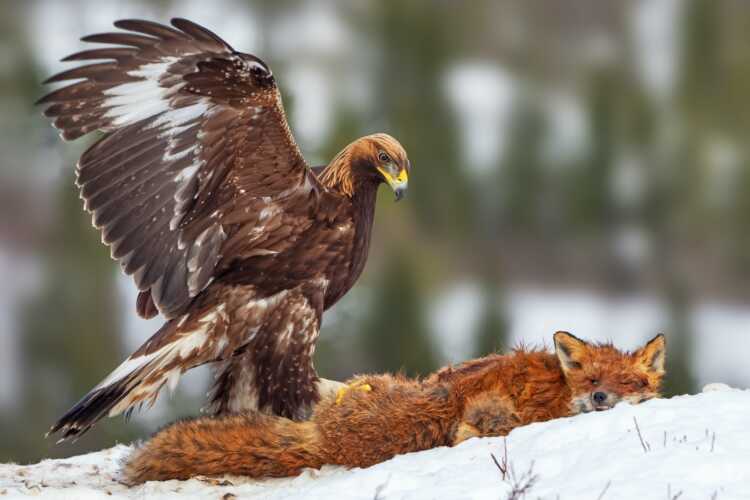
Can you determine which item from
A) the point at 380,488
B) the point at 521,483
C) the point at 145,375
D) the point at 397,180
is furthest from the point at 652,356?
the point at 145,375

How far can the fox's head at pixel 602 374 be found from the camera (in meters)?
6.27

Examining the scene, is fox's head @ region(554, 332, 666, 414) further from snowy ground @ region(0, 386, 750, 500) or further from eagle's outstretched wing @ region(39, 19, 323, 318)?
eagle's outstretched wing @ region(39, 19, 323, 318)

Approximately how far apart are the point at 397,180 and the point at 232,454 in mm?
1910

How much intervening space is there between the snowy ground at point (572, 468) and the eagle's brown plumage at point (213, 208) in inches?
37.4

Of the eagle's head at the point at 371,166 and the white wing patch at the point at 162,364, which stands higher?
the eagle's head at the point at 371,166

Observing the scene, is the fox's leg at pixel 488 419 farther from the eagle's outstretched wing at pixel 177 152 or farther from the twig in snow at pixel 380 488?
the eagle's outstretched wing at pixel 177 152

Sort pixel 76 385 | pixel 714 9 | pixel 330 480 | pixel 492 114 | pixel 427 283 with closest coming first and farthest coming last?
pixel 330 480
pixel 76 385
pixel 427 283
pixel 492 114
pixel 714 9

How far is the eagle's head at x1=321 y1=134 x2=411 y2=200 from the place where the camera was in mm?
7484

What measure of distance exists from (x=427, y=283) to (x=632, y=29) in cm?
1340

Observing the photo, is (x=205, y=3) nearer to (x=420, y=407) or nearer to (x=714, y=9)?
(x=714, y=9)

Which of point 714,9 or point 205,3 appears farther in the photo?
point 714,9

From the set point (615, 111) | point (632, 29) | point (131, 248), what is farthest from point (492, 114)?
point (131, 248)

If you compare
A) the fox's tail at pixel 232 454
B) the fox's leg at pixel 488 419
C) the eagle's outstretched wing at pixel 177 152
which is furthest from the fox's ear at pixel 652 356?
the eagle's outstretched wing at pixel 177 152

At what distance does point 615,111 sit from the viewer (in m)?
31.9
